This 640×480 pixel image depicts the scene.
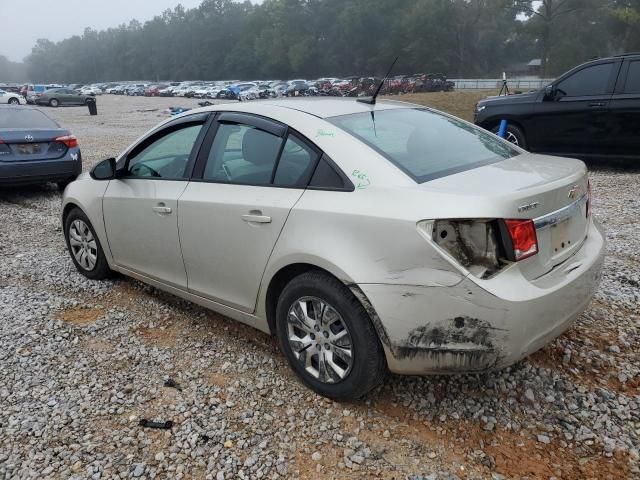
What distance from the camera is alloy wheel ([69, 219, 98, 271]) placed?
4762 millimetres

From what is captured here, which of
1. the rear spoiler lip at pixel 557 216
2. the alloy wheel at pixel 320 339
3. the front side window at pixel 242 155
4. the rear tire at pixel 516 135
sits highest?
the front side window at pixel 242 155

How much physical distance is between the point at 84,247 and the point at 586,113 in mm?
7501

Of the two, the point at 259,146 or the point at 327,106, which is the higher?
the point at 327,106

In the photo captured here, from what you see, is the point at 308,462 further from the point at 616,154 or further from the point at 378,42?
the point at 378,42

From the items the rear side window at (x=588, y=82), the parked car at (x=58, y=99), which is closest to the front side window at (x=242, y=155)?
the rear side window at (x=588, y=82)

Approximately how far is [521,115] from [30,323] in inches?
318

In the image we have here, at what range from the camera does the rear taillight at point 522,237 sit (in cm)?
247

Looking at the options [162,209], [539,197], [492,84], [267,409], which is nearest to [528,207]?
[539,197]

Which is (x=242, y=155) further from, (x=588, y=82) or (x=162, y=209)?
(x=588, y=82)

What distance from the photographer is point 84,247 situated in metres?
4.87

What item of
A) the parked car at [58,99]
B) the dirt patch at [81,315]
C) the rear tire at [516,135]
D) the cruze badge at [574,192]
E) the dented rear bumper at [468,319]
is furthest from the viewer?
the parked car at [58,99]

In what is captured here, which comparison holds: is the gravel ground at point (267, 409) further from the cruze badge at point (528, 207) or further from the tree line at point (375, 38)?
the tree line at point (375, 38)

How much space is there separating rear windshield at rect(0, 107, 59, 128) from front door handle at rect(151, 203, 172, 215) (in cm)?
577

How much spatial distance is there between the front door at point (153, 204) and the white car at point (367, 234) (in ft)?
0.06
